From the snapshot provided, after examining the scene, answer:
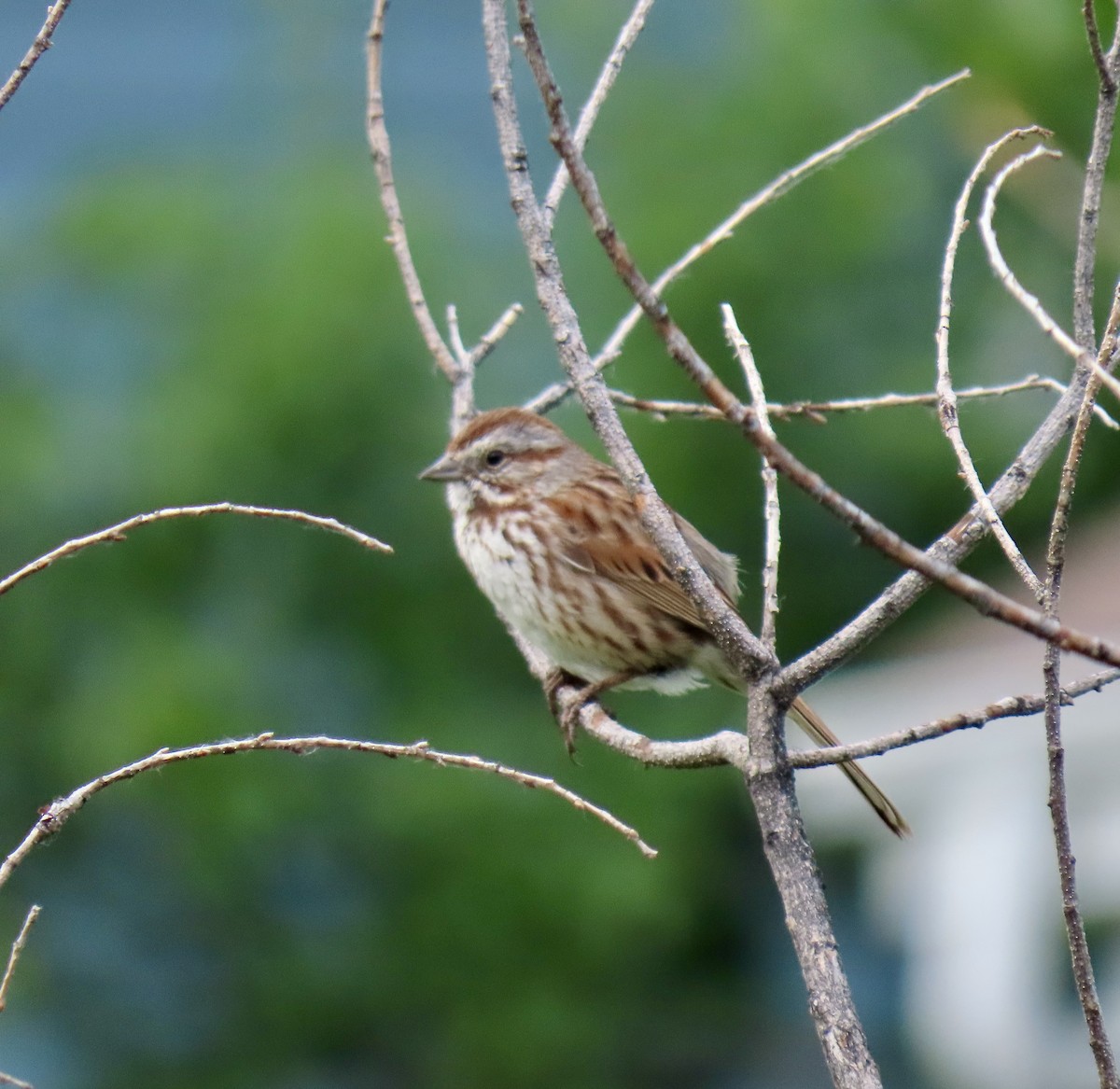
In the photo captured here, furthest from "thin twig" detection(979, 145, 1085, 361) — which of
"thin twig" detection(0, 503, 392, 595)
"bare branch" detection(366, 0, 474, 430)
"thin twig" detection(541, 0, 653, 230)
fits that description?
"bare branch" detection(366, 0, 474, 430)

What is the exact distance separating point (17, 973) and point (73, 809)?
8.40 metres

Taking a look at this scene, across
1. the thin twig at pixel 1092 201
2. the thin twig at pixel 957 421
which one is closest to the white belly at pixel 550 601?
the thin twig at pixel 957 421

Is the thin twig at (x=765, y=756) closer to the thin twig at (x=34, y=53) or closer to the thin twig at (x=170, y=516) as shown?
the thin twig at (x=170, y=516)

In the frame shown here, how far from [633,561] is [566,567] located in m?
0.25

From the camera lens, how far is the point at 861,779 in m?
4.38

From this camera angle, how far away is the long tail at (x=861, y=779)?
4.02 meters

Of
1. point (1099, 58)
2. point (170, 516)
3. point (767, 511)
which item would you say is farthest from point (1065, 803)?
point (170, 516)

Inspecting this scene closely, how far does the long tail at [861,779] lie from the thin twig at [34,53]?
167 cm

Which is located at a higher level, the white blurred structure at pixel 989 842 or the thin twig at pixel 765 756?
the white blurred structure at pixel 989 842

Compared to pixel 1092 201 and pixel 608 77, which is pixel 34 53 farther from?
pixel 1092 201

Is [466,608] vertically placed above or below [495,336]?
above

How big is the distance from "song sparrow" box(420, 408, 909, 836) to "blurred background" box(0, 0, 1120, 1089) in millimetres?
2623

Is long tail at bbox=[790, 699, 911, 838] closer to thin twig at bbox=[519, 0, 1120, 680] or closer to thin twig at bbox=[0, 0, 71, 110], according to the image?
thin twig at bbox=[519, 0, 1120, 680]

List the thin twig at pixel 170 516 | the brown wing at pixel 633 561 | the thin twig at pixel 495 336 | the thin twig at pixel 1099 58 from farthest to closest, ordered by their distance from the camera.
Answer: the brown wing at pixel 633 561 < the thin twig at pixel 495 336 < the thin twig at pixel 1099 58 < the thin twig at pixel 170 516
